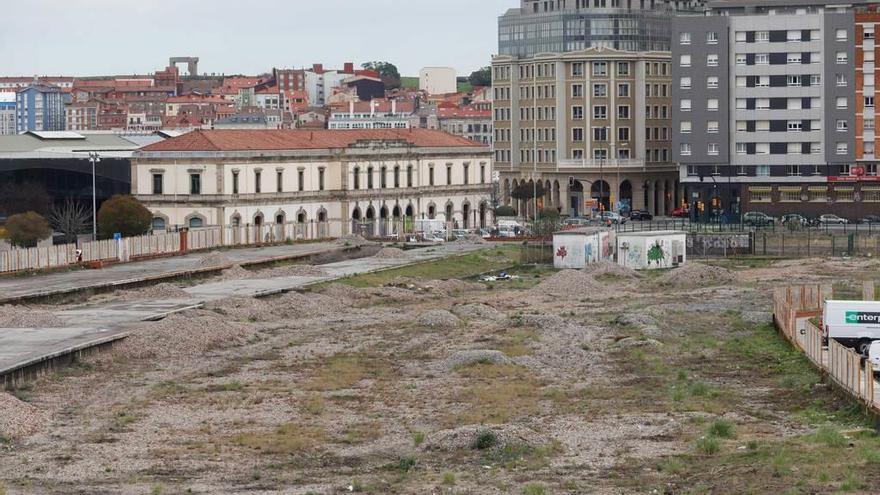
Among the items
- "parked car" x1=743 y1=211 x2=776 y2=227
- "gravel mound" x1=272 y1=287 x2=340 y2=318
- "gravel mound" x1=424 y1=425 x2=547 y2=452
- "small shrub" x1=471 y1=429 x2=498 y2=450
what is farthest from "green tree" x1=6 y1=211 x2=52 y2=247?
"small shrub" x1=471 y1=429 x2=498 y2=450

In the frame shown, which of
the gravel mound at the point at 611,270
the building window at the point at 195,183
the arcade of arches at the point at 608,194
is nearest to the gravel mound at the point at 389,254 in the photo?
the gravel mound at the point at 611,270

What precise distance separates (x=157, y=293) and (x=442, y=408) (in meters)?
31.0

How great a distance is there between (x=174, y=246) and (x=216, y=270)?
13416 millimetres

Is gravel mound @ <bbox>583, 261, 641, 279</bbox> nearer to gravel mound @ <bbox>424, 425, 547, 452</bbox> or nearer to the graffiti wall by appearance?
the graffiti wall

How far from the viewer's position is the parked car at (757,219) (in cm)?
13170

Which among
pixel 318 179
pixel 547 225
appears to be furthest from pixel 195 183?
pixel 547 225

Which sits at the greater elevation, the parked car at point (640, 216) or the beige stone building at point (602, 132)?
the beige stone building at point (602, 132)

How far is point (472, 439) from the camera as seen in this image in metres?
42.1

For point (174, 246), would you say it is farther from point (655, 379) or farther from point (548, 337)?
point (655, 379)

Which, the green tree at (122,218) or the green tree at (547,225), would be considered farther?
the green tree at (547,225)

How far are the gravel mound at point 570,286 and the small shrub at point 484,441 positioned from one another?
43516 millimetres

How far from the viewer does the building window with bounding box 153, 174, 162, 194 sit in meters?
118

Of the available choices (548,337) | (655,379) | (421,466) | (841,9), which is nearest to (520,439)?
(421,466)

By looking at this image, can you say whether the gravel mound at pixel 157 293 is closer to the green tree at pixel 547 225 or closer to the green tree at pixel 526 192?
the green tree at pixel 547 225
